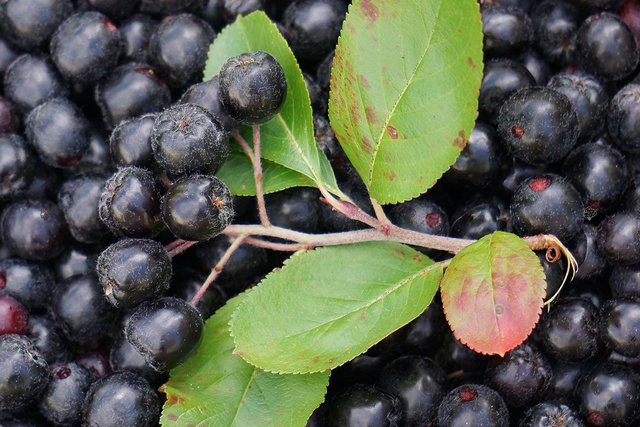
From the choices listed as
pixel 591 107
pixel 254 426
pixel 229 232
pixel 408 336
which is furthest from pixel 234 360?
pixel 591 107

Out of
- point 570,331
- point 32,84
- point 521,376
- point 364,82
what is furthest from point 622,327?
point 32,84

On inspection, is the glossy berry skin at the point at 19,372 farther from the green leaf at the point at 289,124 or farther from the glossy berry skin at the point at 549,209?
the glossy berry skin at the point at 549,209

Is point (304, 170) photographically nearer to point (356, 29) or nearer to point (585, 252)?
point (356, 29)

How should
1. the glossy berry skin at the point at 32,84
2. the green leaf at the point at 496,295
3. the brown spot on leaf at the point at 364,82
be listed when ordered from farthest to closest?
the glossy berry skin at the point at 32,84, the brown spot on leaf at the point at 364,82, the green leaf at the point at 496,295

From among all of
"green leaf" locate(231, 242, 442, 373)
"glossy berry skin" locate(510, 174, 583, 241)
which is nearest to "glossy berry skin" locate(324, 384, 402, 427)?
"green leaf" locate(231, 242, 442, 373)

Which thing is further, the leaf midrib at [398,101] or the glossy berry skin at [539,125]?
the glossy berry skin at [539,125]

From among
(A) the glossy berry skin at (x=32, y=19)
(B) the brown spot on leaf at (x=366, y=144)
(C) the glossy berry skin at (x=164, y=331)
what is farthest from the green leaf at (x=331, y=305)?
(A) the glossy berry skin at (x=32, y=19)
